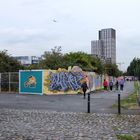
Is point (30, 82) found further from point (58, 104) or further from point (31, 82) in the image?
point (58, 104)

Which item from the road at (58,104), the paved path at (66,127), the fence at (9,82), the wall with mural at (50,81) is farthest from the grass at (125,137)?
the fence at (9,82)

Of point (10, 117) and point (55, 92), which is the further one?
point (55, 92)

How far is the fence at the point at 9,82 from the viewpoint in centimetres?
4609

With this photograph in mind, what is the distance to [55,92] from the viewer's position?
44125 mm

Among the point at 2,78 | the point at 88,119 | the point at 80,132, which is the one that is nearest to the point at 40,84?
the point at 2,78

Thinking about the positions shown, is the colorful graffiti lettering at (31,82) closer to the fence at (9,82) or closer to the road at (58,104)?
the fence at (9,82)

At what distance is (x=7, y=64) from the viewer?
60.3 meters

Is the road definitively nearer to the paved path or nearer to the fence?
the paved path

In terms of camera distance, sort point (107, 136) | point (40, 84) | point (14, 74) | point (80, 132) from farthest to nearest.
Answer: point (14, 74) → point (40, 84) → point (80, 132) → point (107, 136)

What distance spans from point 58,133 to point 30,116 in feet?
19.0

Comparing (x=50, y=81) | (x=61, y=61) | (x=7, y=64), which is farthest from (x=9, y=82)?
(x=61, y=61)

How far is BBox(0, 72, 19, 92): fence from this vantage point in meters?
46.1

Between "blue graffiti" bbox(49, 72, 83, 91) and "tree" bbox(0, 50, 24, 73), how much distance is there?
14357 millimetres

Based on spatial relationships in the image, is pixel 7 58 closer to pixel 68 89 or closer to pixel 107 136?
pixel 68 89
